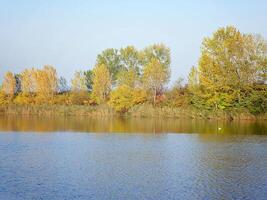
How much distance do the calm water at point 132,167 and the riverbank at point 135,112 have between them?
19104 mm

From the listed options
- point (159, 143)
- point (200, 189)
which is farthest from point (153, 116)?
point (200, 189)

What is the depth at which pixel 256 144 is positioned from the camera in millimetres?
26219

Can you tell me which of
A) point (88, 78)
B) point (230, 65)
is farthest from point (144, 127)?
point (88, 78)

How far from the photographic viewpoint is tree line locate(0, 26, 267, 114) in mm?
48888

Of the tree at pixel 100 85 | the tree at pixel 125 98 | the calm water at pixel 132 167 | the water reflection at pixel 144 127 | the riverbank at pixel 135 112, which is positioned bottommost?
the calm water at pixel 132 167

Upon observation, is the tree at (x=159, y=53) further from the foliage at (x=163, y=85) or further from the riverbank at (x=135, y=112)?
the riverbank at (x=135, y=112)

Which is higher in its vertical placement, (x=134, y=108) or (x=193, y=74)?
(x=193, y=74)

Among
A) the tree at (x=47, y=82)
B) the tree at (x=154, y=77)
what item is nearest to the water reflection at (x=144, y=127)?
the tree at (x=154, y=77)

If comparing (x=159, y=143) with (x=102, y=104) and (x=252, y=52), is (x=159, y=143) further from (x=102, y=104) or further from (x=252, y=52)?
(x=102, y=104)

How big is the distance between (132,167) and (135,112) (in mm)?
40035

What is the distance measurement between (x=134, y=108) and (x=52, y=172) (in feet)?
139

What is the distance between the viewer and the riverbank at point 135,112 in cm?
4928

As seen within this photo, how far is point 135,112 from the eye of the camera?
58469 millimetres

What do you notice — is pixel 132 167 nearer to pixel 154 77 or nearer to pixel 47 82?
pixel 154 77
